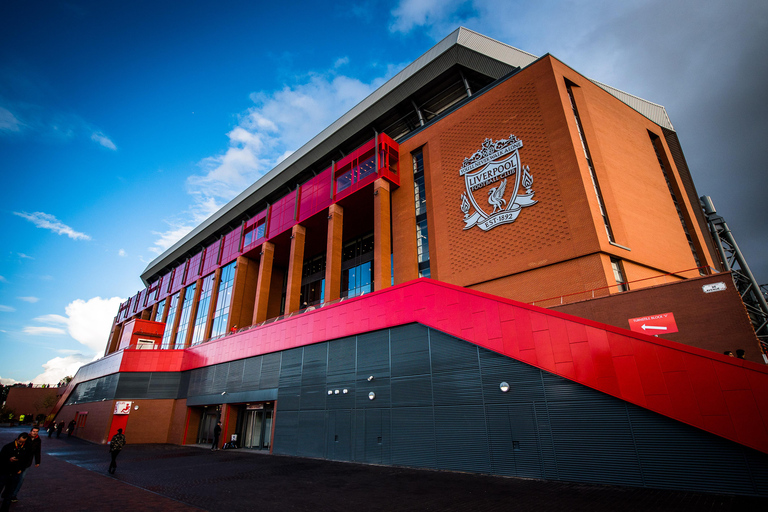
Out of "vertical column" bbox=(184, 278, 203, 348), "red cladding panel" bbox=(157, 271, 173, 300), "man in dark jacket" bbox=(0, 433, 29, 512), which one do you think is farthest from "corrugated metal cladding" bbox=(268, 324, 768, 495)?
"red cladding panel" bbox=(157, 271, 173, 300)

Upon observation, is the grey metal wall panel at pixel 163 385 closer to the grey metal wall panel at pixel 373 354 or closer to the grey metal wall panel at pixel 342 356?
the grey metal wall panel at pixel 342 356

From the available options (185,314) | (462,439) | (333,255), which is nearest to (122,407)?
(333,255)

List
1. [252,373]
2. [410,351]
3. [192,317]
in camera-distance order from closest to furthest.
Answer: [410,351]
[252,373]
[192,317]

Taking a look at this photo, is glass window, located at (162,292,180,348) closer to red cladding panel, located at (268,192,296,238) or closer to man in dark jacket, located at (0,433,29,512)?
red cladding panel, located at (268,192,296,238)

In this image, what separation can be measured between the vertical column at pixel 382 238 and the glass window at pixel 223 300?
21.7m

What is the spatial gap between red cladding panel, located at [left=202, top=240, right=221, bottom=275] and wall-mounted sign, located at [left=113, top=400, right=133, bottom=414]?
1914 cm

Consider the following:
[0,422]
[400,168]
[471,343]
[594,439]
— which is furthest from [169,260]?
[594,439]

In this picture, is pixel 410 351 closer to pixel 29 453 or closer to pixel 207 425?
pixel 29 453

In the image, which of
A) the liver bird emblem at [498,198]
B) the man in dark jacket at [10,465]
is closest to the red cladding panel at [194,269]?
the liver bird emblem at [498,198]

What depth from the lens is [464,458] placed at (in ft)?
39.1

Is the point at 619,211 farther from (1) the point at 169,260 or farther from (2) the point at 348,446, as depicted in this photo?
(1) the point at 169,260

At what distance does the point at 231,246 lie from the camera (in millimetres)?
43594

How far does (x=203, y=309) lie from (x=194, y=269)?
26.1 ft

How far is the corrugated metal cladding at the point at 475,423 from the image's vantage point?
8.55m
